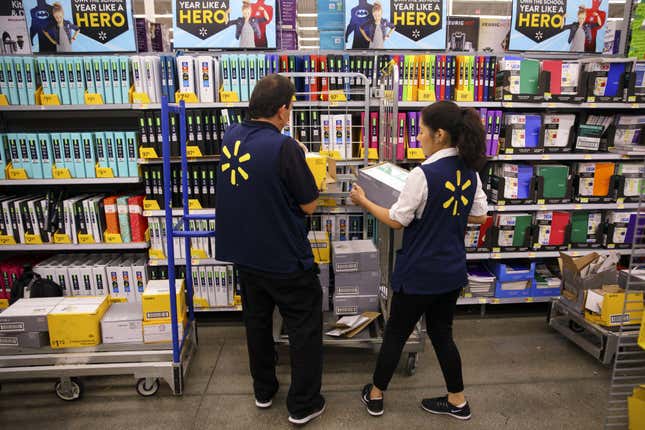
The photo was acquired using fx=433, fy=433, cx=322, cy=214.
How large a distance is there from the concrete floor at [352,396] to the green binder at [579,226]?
868 millimetres

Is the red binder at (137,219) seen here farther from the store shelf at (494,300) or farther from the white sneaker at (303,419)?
the store shelf at (494,300)

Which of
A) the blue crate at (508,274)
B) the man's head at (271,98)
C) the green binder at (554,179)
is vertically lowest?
the blue crate at (508,274)

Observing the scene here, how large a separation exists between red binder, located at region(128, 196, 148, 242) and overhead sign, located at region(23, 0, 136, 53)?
1.16 metres

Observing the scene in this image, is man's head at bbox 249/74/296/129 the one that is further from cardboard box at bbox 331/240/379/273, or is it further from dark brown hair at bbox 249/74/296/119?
cardboard box at bbox 331/240/379/273

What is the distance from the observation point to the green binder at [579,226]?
3.40 metres

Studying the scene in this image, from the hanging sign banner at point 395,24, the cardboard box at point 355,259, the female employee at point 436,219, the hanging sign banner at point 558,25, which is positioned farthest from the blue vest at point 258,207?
the hanging sign banner at point 558,25

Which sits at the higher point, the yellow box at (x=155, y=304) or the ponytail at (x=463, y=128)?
the ponytail at (x=463, y=128)

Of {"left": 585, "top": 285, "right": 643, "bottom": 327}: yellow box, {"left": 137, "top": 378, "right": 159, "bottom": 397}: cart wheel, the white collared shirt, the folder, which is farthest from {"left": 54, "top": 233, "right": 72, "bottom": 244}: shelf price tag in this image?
the folder

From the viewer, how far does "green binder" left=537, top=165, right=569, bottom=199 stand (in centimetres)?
328

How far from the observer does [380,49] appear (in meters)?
3.36

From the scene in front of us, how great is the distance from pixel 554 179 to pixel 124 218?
10.6ft

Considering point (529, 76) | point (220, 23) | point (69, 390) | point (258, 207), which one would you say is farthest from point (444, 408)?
point (220, 23)

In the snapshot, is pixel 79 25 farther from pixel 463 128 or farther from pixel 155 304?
pixel 463 128

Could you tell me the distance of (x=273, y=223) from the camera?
1.89 m
